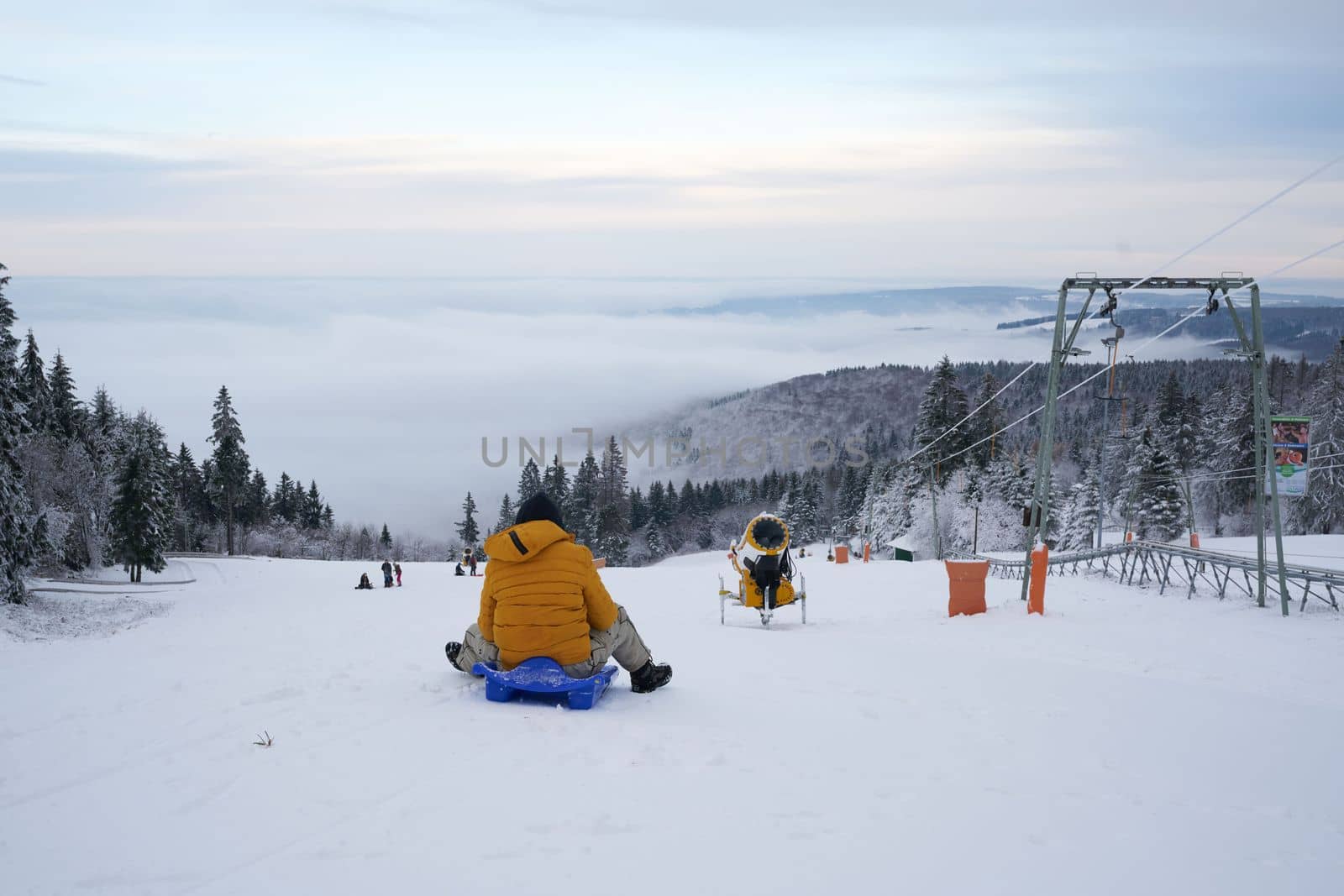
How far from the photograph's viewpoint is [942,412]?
62.7m

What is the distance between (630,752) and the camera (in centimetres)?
628

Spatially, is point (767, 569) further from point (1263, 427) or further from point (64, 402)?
point (64, 402)

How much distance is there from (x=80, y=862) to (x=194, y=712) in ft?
8.45

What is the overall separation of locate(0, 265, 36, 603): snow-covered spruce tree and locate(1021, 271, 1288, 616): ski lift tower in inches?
1234

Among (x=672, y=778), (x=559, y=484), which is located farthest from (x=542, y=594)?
(x=559, y=484)

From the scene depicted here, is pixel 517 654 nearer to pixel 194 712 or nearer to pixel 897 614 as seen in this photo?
pixel 194 712

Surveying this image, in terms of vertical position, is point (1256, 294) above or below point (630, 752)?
above

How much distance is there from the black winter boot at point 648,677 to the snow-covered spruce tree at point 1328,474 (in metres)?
57.1

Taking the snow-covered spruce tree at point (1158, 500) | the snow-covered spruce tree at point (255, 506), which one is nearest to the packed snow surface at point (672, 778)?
the snow-covered spruce tree at point (1158, 500)

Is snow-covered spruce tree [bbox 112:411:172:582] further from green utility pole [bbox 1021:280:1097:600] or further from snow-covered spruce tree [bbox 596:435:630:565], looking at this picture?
green utility pole [bbox 1021:280:1097:600]

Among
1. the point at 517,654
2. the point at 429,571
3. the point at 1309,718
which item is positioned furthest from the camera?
the point at 429,571

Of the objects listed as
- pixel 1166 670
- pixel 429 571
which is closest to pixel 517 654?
Answer: pixel 1166 670

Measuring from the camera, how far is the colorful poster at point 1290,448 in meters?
16.6

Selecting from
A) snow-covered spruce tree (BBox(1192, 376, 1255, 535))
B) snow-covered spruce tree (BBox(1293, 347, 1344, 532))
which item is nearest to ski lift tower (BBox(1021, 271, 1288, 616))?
snow-covered spruce tree (BBox(1293, 347, 1344, 532))
